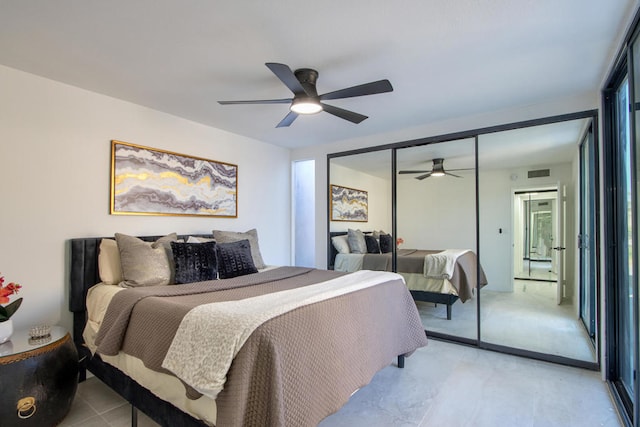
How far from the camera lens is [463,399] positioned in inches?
91.7

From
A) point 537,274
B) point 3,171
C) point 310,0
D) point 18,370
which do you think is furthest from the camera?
point 537,274

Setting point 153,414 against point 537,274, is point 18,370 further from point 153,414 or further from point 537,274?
point 537,274

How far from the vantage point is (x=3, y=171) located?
7.76 ft

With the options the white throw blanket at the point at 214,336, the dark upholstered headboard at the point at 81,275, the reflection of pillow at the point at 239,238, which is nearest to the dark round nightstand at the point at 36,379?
the dark upholstered headboard at the point at 81,275

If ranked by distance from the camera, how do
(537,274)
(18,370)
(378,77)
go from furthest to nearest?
1. (537,274)
2. (378,77)
3. (18,370)

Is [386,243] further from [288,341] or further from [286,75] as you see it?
[288,341]

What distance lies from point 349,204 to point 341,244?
0.57 m

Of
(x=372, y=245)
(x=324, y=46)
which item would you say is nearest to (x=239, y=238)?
(x=372, y=245)

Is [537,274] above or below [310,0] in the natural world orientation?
below

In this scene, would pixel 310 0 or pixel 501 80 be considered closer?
pixel 310 0

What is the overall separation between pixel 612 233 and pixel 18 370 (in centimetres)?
423

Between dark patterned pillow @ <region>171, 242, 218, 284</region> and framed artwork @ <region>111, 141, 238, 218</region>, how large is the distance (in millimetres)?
681

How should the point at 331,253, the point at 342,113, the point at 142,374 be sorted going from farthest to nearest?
the point at 331,253 → the point at 342,113 → the point at 142,374

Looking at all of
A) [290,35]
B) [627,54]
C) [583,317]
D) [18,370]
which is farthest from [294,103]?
[583,317]
